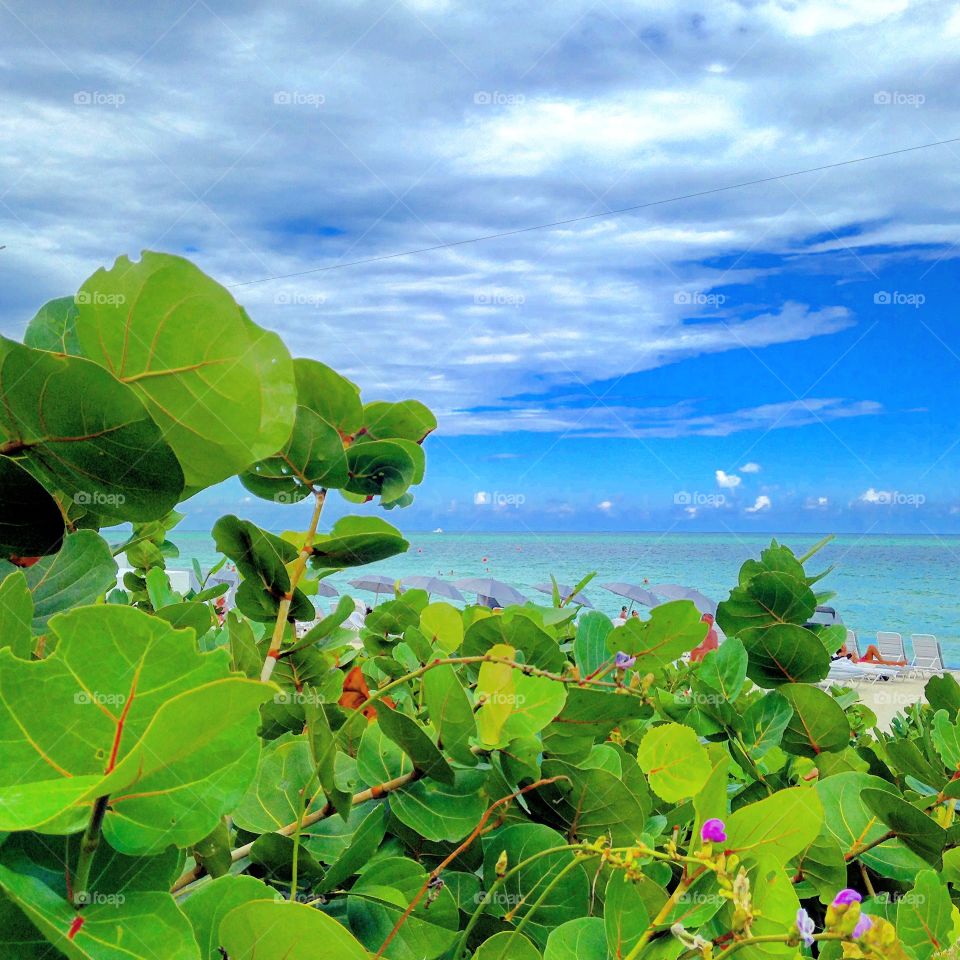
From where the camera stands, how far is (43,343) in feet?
1.57

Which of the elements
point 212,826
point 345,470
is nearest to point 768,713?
point 345,470

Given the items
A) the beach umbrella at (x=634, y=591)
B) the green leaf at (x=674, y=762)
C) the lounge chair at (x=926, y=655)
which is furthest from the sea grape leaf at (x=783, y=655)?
the lounge chair at (x=926, y=655)

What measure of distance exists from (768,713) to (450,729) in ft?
1.76

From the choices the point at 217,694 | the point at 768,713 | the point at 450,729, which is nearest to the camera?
the point at 217,694

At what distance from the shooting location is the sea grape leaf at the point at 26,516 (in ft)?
1.41

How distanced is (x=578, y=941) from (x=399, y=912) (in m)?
0.13

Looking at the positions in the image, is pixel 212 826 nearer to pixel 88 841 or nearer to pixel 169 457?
pixel 88 841

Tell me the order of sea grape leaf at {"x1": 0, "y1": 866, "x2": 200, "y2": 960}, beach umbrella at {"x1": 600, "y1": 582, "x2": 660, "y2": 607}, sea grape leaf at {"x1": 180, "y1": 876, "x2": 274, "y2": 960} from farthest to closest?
1. beach umbrella at {"x1": 600, "y1": 582, "x2": 660, "y2": 607}
2. sea grape leaf at {"x1": 180, "y1": 876, "x2": 274, "y2": 960}
3. sea grape leaf at {"x1": 0, "y1": 866, "x2": 200, "y2": 960}

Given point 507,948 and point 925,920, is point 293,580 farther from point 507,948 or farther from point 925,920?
point 925,920

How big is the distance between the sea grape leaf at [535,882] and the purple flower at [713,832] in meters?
0.14

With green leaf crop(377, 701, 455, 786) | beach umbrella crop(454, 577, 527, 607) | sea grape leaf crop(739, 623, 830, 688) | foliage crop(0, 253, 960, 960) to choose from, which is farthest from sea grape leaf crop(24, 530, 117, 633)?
beach umbrella crop(454, 577, 527, 607)

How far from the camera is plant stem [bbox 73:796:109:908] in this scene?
0.31 metres

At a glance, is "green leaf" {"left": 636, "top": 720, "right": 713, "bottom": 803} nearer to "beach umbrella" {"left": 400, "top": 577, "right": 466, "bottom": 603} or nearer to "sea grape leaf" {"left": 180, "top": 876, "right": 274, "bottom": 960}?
"sea grape leaf" {"left": 180, "top": 876, "right": 274, "bottom": 960}

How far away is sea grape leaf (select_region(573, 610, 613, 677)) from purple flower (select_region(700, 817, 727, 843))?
352 mm
